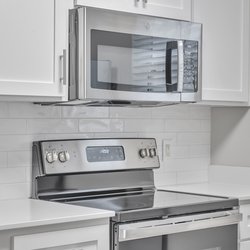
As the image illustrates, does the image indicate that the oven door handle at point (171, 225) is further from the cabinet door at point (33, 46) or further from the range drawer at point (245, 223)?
the cabinet door at point (33, 46)

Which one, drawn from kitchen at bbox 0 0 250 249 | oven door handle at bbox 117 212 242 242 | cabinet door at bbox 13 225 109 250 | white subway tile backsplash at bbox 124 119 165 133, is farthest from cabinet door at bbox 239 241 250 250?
cabinet door at bbox 13 225 109 250

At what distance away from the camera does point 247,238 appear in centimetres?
294

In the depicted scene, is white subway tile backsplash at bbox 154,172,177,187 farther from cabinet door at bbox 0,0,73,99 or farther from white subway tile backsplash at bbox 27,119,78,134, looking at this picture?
cabinet door at bbox 0,0,73,99

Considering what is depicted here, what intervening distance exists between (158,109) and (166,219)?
3.04ft

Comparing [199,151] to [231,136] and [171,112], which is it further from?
[171,112]

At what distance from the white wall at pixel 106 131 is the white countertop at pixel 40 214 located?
219mm

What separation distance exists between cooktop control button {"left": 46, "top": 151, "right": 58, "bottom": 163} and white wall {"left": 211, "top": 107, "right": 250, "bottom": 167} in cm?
116

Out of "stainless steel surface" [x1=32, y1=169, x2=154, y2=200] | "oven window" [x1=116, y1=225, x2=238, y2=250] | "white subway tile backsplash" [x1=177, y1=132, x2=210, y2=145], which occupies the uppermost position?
"white subway tile backsplash" [x1=177, y1=132, x2=210, y2=145]

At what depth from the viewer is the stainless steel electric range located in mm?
2428

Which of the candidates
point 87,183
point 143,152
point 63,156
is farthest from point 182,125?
point 63,156

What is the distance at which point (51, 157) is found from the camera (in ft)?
8.97

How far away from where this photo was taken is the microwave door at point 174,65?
9.15 ft

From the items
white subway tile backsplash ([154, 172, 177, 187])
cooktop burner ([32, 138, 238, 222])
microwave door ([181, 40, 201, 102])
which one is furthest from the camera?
white subway tile backsplash ([154, 172, 177, 187])

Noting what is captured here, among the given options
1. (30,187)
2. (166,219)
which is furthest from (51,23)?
(166,219)
